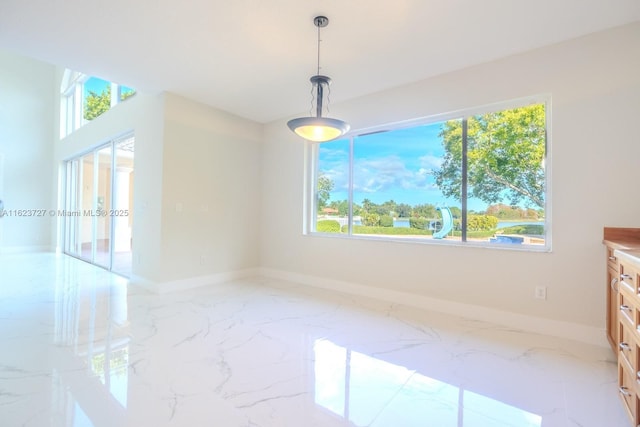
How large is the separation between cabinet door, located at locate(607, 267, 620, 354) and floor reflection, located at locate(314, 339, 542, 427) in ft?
3.39

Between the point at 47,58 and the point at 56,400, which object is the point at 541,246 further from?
the point at 47,58

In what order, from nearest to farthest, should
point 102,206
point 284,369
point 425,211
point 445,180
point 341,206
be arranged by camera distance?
point 284,369, point 445,180, point 425,211, point 341,206, point 102,206

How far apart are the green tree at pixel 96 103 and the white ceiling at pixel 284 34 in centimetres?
284

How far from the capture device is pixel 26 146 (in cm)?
715

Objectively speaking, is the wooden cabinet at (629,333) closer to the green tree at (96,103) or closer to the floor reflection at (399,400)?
the floor reflection at (399,400)

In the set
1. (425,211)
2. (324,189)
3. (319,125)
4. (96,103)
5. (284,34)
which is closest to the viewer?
(319,125)

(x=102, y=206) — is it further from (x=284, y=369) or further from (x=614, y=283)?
(x=614, y=283)

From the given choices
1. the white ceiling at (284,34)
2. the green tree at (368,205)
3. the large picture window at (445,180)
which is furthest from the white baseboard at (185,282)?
the white ceiling at (284,34)

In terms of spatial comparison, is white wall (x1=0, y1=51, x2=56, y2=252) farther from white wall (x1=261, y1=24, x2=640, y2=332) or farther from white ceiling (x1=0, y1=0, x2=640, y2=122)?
white wall (x1=261, y1=24, x2=640, y2=332)

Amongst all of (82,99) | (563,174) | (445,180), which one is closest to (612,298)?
(563,174)

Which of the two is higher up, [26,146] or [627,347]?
[26,146]

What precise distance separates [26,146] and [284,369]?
888 centimetres

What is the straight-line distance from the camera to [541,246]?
2.87 meters

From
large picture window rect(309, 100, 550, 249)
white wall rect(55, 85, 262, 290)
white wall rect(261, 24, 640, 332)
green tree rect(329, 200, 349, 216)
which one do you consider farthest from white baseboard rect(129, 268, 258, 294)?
white wall rect(261, 24, 640, 332)
